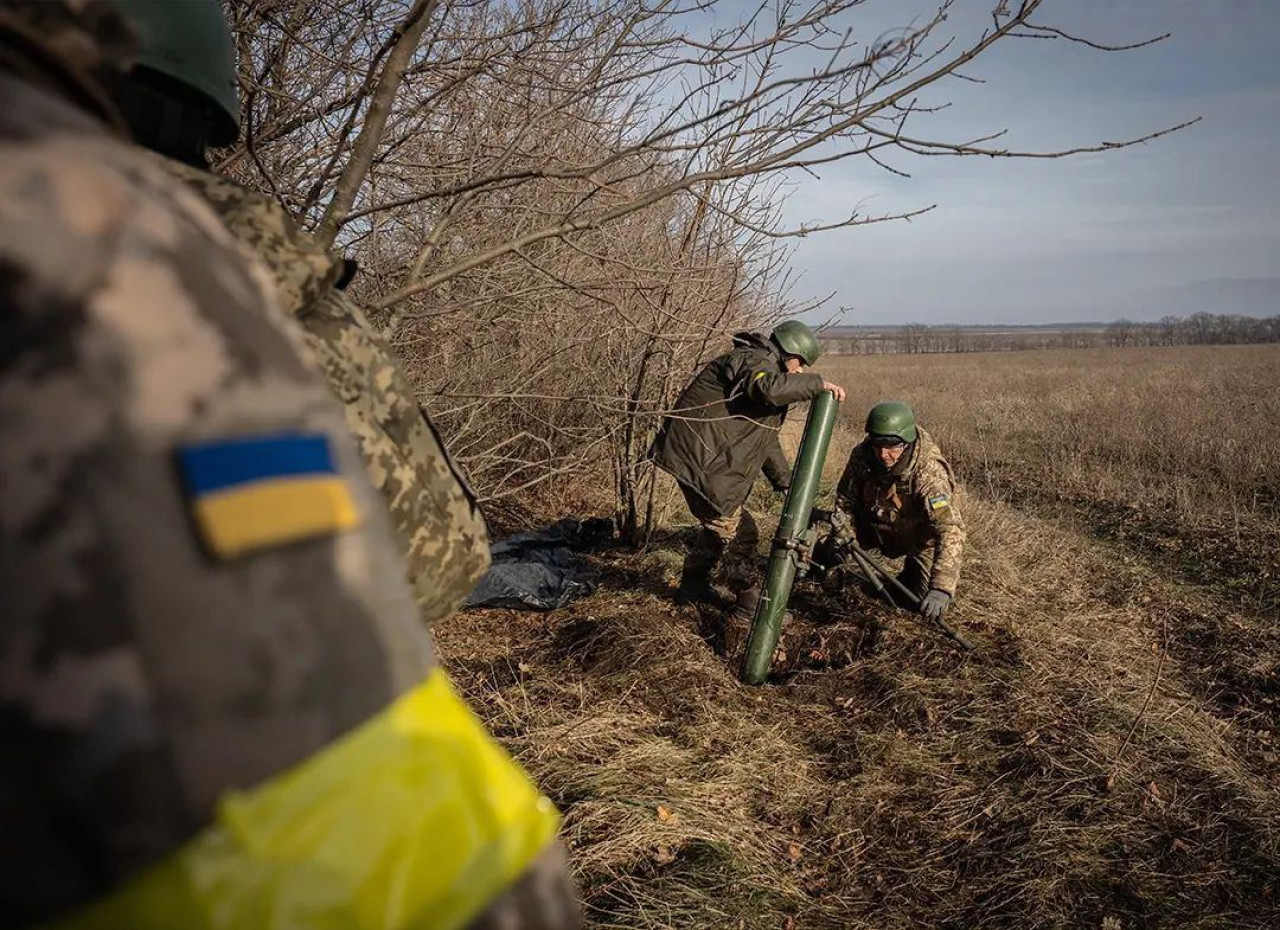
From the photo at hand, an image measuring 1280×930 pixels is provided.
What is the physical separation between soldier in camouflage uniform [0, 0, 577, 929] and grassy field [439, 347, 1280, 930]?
8.57 feet

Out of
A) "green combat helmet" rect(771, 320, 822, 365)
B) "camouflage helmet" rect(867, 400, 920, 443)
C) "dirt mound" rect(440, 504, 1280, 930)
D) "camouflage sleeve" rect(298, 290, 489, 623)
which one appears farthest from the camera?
"green combat helmet" rect(771, 320, 822, 365)

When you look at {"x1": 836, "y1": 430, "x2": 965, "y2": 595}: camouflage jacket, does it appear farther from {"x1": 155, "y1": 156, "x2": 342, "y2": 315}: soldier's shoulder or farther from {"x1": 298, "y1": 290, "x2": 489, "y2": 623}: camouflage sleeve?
{"x1": 155, "y1": 156, "x2": 342, "y2": 315}: soldier's shoulder

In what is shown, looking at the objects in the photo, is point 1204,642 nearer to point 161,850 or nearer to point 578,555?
point 578,555

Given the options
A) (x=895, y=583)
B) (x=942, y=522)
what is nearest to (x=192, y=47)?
(x=895, y=583)

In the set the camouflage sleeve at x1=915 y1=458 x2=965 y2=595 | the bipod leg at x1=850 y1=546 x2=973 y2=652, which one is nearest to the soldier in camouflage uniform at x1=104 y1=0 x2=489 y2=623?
the bipod leg at x1=850 y1=546 x2=973 y2=652

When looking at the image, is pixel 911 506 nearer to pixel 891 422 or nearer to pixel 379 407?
pixel 891 422

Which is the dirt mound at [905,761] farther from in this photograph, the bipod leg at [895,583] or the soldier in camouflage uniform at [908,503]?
the soldier in camouflage uniform at [908,503]

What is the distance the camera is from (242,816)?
1.70ft

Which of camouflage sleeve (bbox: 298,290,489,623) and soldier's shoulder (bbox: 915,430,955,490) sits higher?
camouflage sleeve (bbox: 298,290,489,623)

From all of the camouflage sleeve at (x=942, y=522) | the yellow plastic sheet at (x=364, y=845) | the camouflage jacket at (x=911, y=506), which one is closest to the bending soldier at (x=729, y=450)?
the camouflage jacket at (x=911, y=506)

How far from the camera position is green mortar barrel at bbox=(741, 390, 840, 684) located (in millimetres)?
4520

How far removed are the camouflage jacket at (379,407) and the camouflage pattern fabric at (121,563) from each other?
487 mm

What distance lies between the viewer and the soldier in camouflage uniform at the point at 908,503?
4.94 meters

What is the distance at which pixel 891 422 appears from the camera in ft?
16.7
